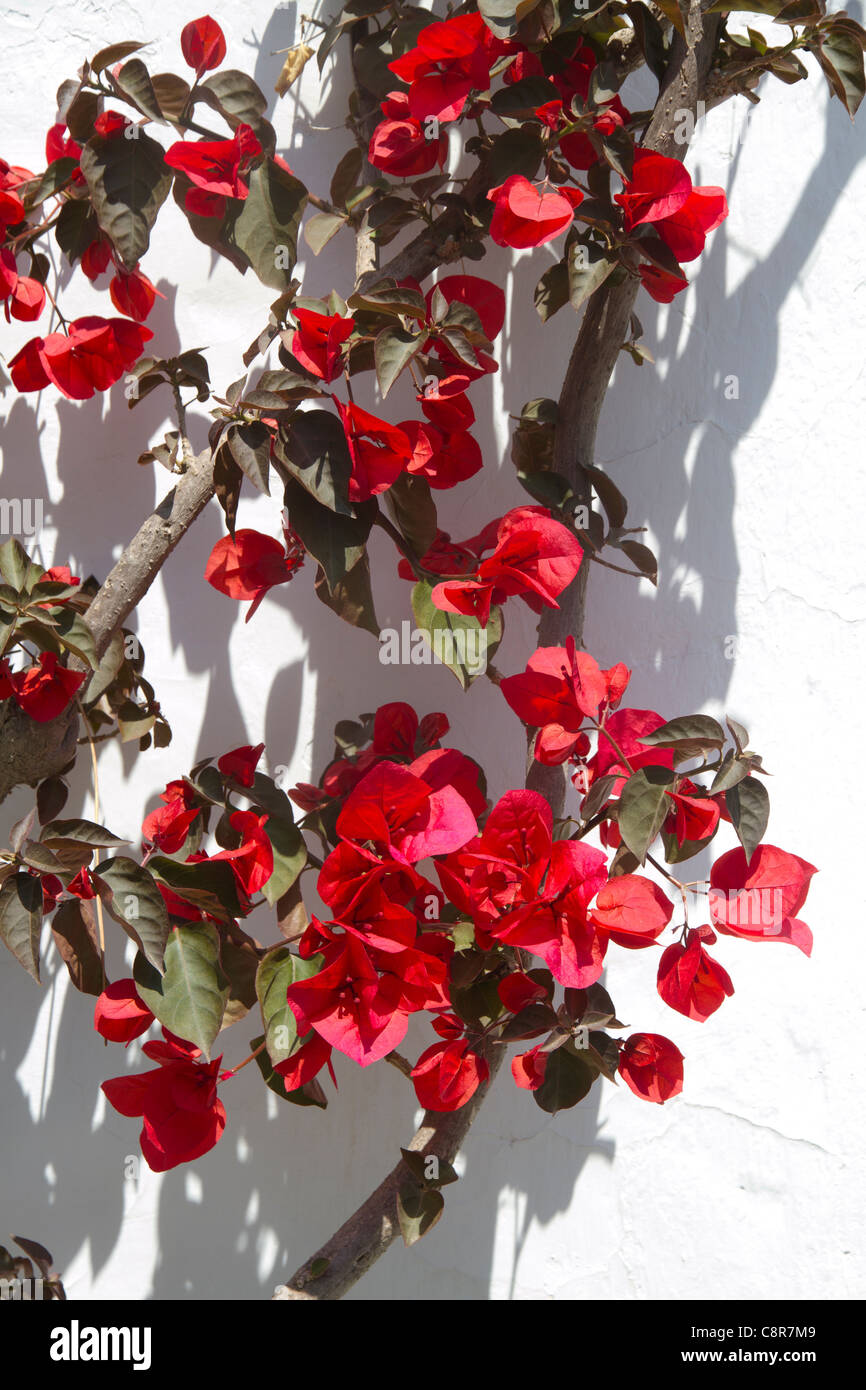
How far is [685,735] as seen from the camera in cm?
70

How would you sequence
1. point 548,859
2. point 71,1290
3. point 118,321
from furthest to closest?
point 71,1290, point 118,321, point 548,859

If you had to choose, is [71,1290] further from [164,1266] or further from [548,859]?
[548,859]

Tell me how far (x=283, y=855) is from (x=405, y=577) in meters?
0.21

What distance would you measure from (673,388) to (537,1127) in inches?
24.7

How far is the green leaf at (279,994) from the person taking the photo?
69cm

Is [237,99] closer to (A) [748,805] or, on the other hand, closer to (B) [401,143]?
(B) [401,143]

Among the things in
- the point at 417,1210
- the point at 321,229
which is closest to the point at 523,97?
the point at 321,229

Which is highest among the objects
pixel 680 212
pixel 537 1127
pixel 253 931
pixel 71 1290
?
pixel 680 212

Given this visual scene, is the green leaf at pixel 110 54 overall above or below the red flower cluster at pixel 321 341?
above

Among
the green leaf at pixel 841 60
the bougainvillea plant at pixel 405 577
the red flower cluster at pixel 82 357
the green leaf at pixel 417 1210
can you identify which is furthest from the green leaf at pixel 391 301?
the green leaf at pixel 417 1210

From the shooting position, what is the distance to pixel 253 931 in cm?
91

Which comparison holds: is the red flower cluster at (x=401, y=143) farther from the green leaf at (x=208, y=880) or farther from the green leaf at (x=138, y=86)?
the green leaf at (x=208, y=880)

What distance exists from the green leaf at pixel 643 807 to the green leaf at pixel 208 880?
0.84 ft

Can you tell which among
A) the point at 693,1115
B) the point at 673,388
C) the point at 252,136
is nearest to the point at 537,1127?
the point at 693,1115
